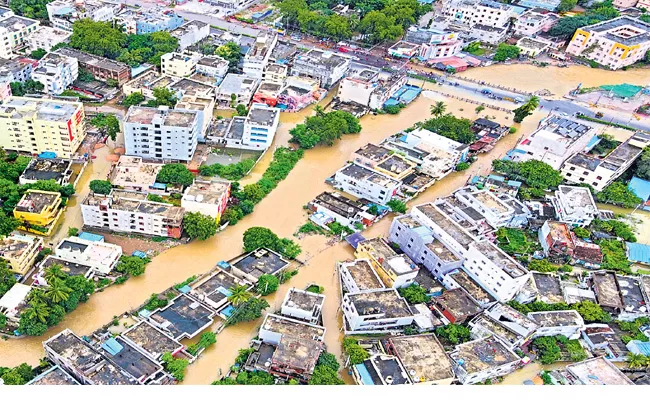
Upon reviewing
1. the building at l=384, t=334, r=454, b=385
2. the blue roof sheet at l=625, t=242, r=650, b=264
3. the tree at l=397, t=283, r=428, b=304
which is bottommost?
the tree at l=397, t=283, r=428, b=304

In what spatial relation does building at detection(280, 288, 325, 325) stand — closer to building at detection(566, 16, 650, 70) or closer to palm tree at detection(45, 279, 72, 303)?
palm tree at detection(45, 279, 72, 303)

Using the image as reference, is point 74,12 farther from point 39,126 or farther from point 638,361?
point 638,361

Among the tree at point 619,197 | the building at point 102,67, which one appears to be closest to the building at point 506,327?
the tree at point 619,197

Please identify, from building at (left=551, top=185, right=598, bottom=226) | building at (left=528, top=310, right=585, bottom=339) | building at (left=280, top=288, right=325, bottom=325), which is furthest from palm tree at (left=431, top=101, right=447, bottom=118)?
building at (left=280, top=288, right=325, bottom=325)

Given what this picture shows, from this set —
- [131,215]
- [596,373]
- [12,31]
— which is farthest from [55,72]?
[596,373]
